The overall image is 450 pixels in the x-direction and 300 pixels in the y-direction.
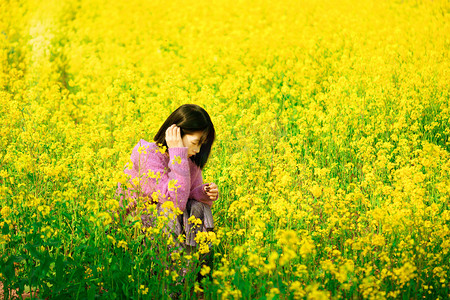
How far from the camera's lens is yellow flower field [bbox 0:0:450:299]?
3084mm

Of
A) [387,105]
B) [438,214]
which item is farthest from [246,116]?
[438,214]

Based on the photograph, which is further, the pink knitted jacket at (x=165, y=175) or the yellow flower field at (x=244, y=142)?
the pink knitted jacket at (x=165, y=175)

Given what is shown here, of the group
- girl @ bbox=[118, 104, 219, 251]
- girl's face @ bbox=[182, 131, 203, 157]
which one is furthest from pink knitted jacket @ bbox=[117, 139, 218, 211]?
girl's face @ bbox=[182, 131, 203, 157]

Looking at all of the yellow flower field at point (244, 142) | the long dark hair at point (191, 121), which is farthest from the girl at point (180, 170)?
the yellow flower field at point (244, 142)

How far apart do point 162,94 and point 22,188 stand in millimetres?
3132

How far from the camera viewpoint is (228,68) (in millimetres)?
8211

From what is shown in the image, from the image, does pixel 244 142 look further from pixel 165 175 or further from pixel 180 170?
pixel 180 170

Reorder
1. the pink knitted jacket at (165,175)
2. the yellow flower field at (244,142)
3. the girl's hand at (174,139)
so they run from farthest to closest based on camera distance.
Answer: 1. the girl's hand at (174,139)
2. the pink knitted jacket at (165,175)
3. the yellow flower field at (244,142)

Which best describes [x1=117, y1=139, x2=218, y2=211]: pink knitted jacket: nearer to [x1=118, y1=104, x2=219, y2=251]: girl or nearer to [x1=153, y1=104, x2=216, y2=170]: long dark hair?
[x1=118, y1=104, x2=219, y2=251]: girl

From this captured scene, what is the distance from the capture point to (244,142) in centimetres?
556

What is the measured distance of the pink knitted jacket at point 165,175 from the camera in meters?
3.49

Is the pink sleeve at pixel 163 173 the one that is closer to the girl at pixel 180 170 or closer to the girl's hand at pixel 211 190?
the girl at pixel 180 170

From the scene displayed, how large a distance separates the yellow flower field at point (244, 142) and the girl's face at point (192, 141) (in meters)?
0.53

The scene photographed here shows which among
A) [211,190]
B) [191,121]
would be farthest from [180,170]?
[191,121]
